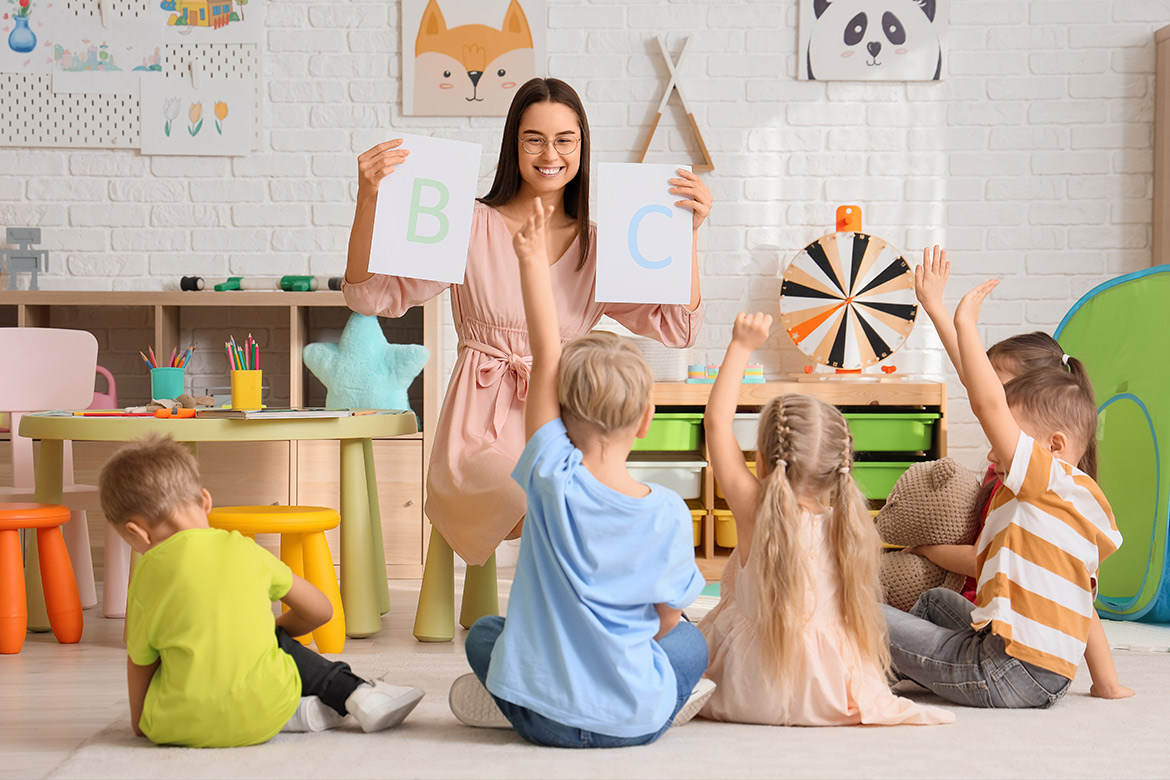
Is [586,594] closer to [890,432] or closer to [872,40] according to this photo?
[890,432]

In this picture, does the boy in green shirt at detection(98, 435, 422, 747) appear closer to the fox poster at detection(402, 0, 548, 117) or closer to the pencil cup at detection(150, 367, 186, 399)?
the pencil cup at detection(150, 367, 186, 399)

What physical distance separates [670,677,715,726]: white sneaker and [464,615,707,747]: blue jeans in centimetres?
3

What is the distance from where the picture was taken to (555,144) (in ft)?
6.79

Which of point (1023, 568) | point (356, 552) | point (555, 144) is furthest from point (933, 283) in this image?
point (356, 552)

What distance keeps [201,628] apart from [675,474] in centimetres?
181

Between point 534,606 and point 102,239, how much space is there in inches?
98.6

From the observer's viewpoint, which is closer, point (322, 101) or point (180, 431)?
point (180, 431)

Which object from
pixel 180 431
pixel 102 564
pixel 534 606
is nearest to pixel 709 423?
pixel 534 606

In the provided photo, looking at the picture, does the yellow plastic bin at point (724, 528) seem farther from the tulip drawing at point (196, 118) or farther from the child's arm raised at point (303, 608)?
the tulip drawing at point (196, 118)

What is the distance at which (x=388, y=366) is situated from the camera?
3006mm

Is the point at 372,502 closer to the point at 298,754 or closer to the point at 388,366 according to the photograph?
the point at 388,366

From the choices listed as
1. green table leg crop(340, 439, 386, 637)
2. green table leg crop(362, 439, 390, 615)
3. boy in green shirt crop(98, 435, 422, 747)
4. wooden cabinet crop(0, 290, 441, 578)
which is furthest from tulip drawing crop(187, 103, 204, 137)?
boy in green shirt crop(98, 435, 422, 747)

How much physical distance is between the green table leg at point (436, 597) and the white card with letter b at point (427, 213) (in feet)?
1.98

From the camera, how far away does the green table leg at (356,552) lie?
2.31m
